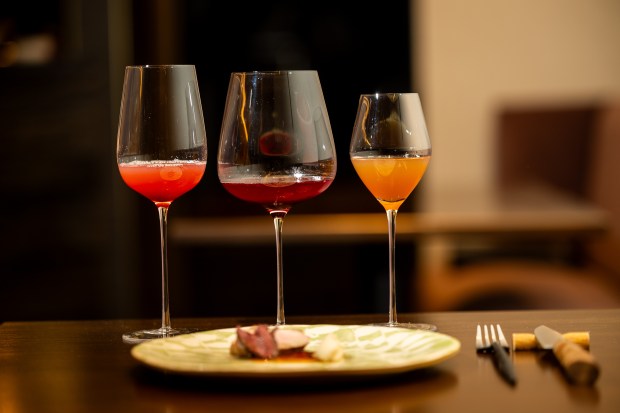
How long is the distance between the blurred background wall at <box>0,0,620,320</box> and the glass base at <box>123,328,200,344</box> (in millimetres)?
2094

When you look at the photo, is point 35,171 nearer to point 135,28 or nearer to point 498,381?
point 135,28

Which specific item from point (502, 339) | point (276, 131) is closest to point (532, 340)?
point (502, 339)

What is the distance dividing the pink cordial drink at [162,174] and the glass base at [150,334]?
0.17 metres

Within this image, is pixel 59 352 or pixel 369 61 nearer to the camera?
pixel 59 352

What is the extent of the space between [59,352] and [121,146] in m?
0.25

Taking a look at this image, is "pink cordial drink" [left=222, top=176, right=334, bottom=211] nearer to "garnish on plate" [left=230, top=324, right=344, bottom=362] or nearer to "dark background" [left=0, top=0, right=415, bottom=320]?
"garnish on plate" [left=230, top=324, right=344, bottom=362]

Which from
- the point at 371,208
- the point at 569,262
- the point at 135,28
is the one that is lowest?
the point at 569,262

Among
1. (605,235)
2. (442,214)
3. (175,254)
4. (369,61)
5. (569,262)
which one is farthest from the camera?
(369,61)

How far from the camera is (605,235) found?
3.13 meters

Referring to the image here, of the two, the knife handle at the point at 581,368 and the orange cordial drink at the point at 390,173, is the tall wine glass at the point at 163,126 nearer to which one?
the orange cordial drink at the point at 390,173

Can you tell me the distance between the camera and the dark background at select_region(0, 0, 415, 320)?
3490 mm

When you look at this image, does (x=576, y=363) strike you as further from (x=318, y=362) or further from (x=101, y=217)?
(x=101, y=217)

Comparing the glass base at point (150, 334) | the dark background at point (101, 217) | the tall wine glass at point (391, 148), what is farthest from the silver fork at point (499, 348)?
the dark background at point (101, 217)

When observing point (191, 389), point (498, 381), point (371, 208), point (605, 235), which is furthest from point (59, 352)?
point (371, 208)
